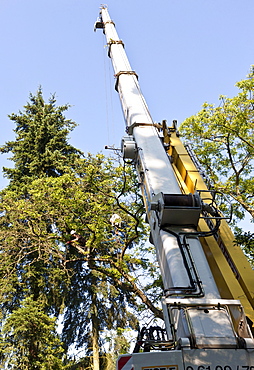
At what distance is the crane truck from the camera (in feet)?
11.9

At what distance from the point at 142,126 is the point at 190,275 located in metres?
4.32

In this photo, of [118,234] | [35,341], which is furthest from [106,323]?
[118,234]

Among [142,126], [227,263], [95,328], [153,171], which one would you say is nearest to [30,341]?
[95,328]

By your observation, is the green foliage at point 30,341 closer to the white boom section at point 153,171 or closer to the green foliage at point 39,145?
the green foliage at point 39,145

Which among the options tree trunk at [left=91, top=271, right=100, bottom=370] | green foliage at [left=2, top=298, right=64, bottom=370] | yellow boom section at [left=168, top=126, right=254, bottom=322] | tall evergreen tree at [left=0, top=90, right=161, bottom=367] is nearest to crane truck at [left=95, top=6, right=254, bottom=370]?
yellow boom section at [left=168, top=126, right=254, bottom=322]

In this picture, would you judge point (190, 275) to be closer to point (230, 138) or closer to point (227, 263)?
point (227, 263)

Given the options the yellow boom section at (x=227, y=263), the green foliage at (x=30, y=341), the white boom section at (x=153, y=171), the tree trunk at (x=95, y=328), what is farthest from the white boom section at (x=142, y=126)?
the tree trunk at (x=95, y=328)

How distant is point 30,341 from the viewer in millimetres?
15383

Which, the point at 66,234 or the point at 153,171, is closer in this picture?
the point at 153,171

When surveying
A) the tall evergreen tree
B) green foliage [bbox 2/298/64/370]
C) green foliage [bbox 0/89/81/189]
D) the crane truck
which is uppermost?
green foliage [bbox 0/89/81/189]

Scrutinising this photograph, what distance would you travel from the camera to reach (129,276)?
1293cm

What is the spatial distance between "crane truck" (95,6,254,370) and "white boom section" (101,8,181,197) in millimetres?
21

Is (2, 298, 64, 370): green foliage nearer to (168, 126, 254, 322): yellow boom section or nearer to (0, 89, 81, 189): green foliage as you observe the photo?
(0, 89, 81, 189): green foliage

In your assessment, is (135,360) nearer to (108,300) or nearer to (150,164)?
(150,164)
